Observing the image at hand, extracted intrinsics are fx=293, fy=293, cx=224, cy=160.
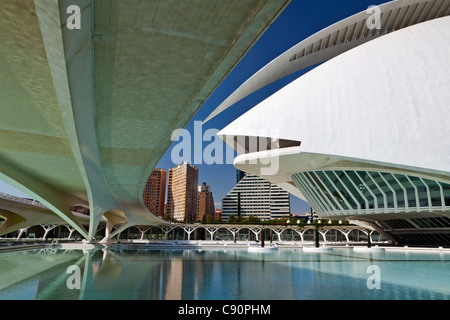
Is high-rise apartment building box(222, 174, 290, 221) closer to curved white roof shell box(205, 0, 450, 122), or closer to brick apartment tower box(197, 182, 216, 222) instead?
brick apartment tower box(197, 182, 216, 222)

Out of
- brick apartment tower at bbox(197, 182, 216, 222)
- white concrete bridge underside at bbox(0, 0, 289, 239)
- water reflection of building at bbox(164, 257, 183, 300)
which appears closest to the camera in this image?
white concrete bridge underside at bbox(0, 0, 289, 239)

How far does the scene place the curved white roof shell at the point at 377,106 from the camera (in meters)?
16.5

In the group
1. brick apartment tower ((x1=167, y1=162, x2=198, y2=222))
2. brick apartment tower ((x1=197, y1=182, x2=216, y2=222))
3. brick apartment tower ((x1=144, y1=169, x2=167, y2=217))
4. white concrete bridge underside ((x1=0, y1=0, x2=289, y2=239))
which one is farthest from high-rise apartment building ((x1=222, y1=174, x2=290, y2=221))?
white concrete bridge underside ((x1=0, y1=0, x2=289, y2=239))

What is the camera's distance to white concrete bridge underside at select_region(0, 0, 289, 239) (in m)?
4.50

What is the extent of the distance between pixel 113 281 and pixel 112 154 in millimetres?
5334

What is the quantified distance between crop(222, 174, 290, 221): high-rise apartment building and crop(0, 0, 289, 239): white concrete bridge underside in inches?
3940

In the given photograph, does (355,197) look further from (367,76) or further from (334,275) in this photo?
(334,275)

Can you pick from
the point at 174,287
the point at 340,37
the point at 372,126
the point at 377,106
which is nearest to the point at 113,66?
the point at 174,287

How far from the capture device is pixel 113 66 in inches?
245

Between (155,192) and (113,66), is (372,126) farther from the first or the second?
(155,192)

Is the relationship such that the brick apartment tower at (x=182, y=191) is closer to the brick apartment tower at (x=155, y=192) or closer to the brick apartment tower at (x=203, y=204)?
the brick apartment tower at (x=155, y=192)

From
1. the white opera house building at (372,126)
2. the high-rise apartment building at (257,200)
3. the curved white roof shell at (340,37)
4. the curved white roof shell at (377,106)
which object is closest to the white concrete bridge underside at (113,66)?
the curved white roof shell at (377,106)

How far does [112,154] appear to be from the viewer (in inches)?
488

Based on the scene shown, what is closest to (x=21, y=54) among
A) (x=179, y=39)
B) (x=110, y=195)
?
(x=179, y=39)
